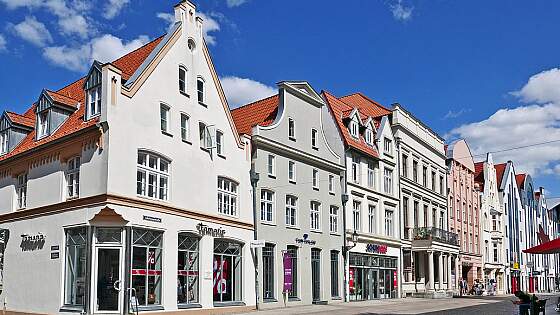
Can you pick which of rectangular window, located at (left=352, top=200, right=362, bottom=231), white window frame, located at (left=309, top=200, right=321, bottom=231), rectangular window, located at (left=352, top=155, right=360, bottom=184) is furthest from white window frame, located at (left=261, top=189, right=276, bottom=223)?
rectangular window, located at (left=352, top=155, right=360, bottom=184)

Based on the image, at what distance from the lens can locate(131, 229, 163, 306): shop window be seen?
24.3m

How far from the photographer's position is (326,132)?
4034 centimetres

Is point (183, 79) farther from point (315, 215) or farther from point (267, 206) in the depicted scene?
point (315, 215)

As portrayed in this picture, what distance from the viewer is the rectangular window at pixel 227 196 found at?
29.9 metres

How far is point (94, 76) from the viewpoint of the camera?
25.2 meters

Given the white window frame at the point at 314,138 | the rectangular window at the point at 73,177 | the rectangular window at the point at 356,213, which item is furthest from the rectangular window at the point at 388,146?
the rectangular window at the point at 73,177

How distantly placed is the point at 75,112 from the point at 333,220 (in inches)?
658

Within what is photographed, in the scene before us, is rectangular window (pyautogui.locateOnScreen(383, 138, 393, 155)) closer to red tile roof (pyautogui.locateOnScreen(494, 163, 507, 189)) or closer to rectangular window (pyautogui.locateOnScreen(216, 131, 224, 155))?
rectangular window (pyautogui.locateOnScreen(216, 131, 224, 155))

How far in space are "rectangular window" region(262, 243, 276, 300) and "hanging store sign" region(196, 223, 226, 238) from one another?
3608 mm

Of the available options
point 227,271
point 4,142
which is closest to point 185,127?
point 227,271

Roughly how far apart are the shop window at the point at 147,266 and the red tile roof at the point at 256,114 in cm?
999

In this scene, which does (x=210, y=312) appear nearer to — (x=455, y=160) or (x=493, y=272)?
(x=455, y=160)

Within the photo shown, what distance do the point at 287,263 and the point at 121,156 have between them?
484 inches

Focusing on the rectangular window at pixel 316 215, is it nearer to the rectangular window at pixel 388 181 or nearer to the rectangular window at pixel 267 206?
the rectangular window at pixel 267 206
